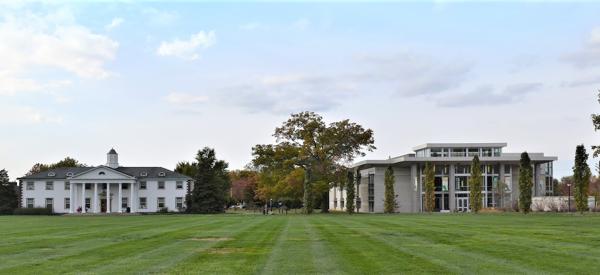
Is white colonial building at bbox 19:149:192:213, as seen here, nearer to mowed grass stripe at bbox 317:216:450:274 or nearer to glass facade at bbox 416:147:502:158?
glass facade at bbox 416:147:502:158

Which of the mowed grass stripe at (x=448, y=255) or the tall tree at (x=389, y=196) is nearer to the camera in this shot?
the mowed grass stripe at (x=448, y=255)

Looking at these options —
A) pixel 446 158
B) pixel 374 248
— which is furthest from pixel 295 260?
pixel 446 158

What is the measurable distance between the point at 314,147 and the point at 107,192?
36.3m

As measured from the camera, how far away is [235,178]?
15225 cm

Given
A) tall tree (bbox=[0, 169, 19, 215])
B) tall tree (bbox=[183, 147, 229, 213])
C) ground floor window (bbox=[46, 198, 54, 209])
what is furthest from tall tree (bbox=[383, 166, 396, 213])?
tall tree (bbox=[0, 169, 19, 215])

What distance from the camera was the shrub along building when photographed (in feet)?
298

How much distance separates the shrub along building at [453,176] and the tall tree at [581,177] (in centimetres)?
2899

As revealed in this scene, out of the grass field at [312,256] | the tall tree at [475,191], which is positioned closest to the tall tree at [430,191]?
the tall tree at [475,191]

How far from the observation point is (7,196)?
3647 inches

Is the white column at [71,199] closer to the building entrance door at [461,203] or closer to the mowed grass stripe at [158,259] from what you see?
the building entrance door at [461,203]

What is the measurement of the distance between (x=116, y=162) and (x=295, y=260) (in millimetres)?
91739

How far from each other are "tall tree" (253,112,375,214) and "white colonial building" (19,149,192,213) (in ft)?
89.4

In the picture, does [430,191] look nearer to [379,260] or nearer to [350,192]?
[350,192]

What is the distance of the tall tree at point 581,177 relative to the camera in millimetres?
56562
